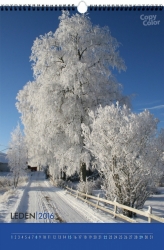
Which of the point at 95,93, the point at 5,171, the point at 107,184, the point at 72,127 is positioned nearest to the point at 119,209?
the point at 107,184

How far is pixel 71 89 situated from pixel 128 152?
9.79ft

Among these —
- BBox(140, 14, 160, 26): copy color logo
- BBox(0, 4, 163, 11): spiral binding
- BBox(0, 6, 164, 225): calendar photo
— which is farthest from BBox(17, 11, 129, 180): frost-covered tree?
BBox(0, 4, 163, 11): spiral binding

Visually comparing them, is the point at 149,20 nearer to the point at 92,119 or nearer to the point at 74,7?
the point at 74,7

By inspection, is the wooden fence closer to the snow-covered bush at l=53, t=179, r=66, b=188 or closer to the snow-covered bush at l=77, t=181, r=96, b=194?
the snow-covered bush at l=77, t=181, r=96, b=194

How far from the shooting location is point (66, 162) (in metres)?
7.85

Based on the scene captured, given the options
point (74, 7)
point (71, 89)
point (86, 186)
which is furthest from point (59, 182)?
point (74, 7)

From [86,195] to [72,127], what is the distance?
6.51 ft

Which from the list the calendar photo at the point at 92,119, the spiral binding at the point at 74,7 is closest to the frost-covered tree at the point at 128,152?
the calendar photo at the point at 92,119

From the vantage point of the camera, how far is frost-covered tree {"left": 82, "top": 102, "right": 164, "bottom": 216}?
5.52 m

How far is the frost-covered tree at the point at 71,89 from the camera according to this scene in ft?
24.6

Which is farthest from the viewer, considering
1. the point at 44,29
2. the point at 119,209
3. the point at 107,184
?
the point at 107,184

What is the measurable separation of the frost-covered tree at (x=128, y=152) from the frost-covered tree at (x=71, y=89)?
1381 mm

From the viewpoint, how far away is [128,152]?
5594 millimetres
